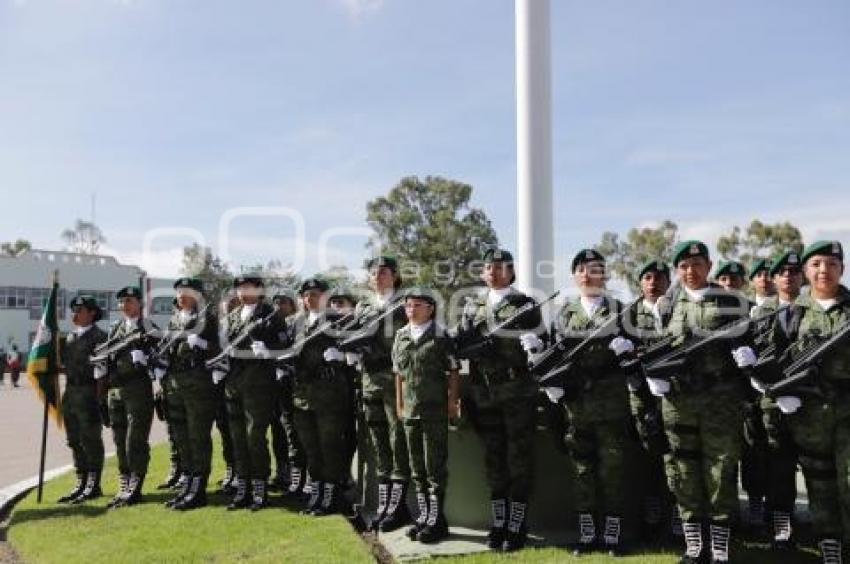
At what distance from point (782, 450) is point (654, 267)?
164 centimetres

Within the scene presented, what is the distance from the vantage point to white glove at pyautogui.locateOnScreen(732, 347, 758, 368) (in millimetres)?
4746

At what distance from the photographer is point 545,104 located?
1034cm

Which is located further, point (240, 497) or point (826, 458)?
point (240, 497)

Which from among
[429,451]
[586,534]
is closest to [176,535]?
[429,451]

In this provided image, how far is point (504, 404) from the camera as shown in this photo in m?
5.93

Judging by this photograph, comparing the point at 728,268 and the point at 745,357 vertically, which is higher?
the point at 728,268

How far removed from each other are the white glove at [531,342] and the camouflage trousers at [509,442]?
384mm

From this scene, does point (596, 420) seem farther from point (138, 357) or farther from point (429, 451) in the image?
point (138, 357)

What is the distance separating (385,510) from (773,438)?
126 inches

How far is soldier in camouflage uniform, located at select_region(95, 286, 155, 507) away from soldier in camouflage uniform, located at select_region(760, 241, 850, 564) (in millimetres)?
6312

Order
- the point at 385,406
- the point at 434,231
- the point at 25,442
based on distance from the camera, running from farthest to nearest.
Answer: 1. the point at 434,231
2. the point at 25,442
3. the point at 385,406

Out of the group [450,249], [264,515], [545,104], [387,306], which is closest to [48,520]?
[264,515]

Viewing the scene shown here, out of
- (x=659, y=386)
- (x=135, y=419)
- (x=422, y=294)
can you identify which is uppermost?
(x=422, y=294)

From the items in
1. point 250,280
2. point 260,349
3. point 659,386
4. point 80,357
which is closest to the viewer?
point 659,386
